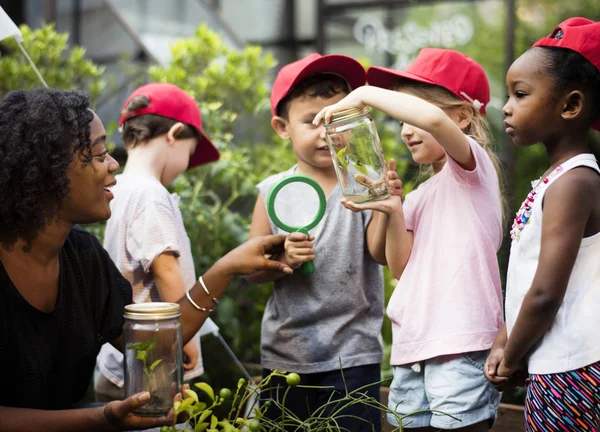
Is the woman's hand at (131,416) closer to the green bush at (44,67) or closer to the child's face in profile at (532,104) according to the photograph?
the child's face in profile at (532,104)

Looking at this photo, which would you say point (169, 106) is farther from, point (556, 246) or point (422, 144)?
point (556, 246)

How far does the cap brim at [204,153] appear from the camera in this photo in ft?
10.6

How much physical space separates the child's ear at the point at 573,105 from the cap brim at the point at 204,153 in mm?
1628

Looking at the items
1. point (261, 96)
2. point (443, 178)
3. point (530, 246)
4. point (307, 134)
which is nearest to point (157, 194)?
point (307, 134)

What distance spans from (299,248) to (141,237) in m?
0.61

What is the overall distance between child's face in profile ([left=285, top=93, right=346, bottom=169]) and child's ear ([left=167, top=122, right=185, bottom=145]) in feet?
1.66

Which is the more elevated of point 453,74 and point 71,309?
point 453,74

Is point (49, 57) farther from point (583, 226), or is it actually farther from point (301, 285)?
point (583, 226)

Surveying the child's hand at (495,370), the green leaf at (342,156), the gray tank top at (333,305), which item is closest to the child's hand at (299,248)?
the gray tank top at (333,305)

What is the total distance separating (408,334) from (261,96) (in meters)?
2.86

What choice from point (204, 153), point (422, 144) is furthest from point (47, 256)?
point (204, 153)

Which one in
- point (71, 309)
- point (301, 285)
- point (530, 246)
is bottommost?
point (301, 285)

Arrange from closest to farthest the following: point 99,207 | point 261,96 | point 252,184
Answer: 1. point 99,207
2. point 252,184
3. point 261,96

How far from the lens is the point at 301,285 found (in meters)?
2.64
